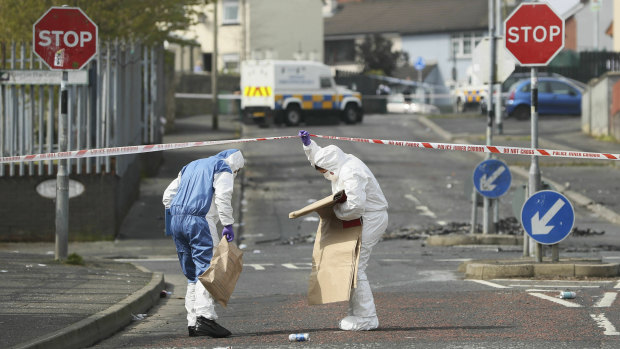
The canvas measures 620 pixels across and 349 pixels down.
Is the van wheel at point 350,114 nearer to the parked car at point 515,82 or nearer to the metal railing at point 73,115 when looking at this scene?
the parked car at point 515,82

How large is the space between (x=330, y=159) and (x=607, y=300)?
135 inches

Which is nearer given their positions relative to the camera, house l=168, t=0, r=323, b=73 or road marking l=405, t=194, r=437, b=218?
road marking l=405, t=194, r=437, b=218

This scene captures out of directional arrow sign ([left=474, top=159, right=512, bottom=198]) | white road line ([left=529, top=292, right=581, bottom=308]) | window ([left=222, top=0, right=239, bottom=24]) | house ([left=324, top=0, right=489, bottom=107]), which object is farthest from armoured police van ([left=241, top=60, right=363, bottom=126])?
white road line ([left=529, top=292, right=581, bottom=308])

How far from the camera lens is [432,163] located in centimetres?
3080

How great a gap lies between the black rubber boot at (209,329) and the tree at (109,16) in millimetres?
13694

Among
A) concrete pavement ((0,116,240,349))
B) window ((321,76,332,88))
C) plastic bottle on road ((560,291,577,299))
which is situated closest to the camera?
concrete pavement ((0,116,240,349))

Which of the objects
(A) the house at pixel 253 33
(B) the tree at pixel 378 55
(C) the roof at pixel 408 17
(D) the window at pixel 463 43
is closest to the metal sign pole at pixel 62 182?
(A) the house at pixel 253 33

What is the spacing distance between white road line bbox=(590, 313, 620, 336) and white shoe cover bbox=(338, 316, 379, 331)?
1844mm

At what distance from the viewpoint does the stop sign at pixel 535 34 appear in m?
14.8

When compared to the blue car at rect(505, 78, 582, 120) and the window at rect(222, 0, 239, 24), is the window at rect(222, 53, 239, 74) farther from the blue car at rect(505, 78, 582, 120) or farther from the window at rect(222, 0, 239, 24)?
the blue car at rect(505, 78, 582, 120)

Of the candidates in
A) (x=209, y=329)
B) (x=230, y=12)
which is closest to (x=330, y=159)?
(x=209, y=329)

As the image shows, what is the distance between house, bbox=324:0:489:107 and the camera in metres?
76.1

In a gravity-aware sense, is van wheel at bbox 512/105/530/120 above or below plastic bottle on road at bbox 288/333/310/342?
above

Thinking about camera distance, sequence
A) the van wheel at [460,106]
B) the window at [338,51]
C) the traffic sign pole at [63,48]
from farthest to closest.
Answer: the window at [338,51]
the van wheel at [460,106]
the traffic sign pole at [63,48]
